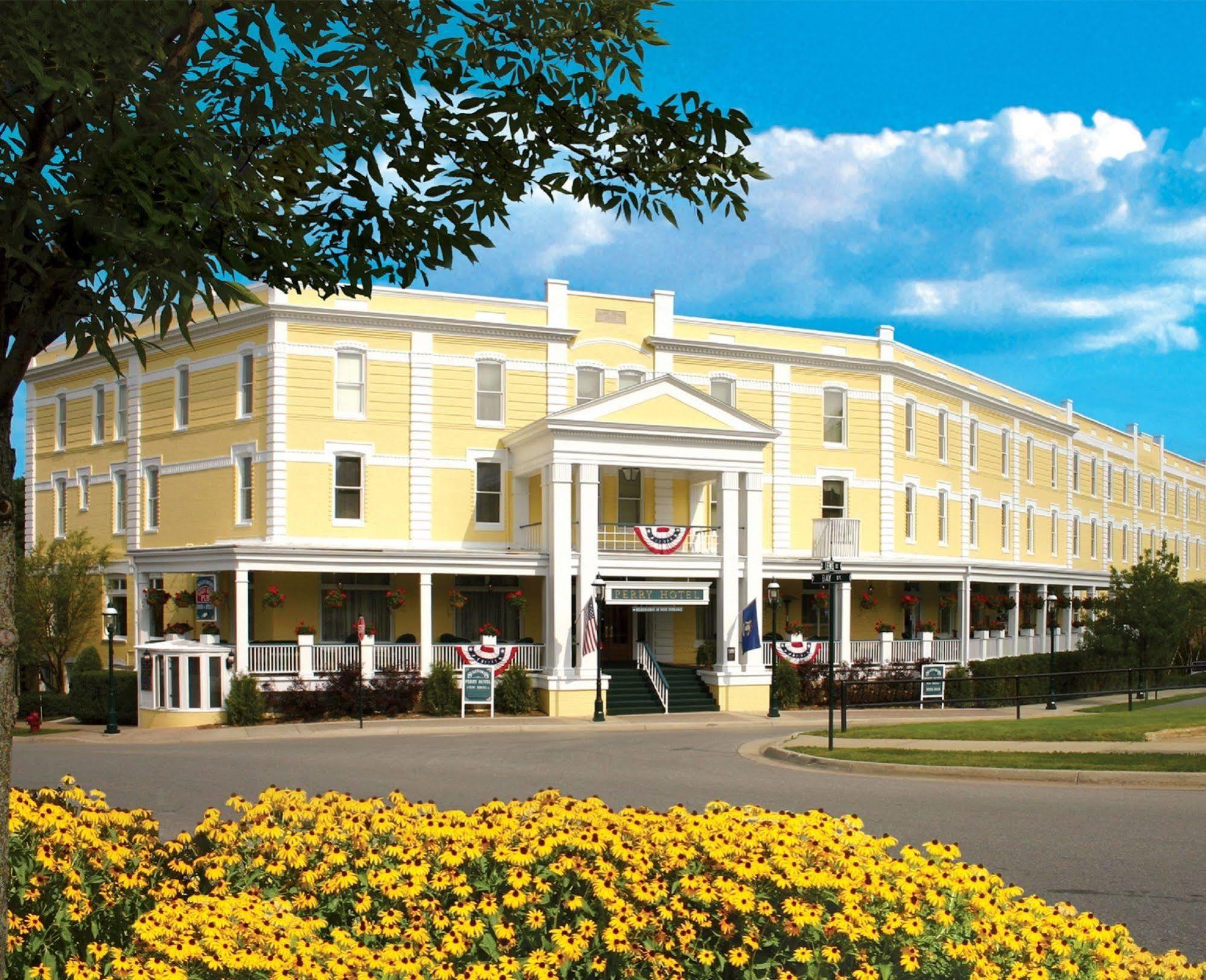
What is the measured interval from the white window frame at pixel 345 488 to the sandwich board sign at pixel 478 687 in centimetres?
581

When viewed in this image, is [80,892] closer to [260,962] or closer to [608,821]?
[260,962]

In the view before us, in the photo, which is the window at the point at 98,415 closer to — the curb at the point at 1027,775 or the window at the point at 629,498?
the window at the point at 629,498

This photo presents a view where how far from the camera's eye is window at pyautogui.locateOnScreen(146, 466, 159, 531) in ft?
128

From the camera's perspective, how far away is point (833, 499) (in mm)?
42062

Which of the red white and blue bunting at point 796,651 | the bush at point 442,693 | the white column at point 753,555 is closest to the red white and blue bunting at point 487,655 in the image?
the bush at point 442,693

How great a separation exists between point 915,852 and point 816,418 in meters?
35.8

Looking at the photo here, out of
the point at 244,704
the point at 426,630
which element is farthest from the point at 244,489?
the point at 244,704

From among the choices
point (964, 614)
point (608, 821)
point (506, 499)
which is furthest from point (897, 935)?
point (964, 614)

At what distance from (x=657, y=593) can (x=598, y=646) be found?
9.65 feet

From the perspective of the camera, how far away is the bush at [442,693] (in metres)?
32.8

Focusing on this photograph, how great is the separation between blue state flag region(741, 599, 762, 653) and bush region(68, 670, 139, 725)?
642 inches

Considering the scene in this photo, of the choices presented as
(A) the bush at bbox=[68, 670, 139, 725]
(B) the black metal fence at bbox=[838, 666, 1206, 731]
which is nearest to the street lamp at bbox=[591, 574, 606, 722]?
(B) the black metal fence at bbox=[838, 666, 1206, 731]

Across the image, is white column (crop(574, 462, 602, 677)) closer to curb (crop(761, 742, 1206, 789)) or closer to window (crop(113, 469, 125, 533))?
curb (crop(761, 742, 1206, 789))

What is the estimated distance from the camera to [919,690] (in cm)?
3828
